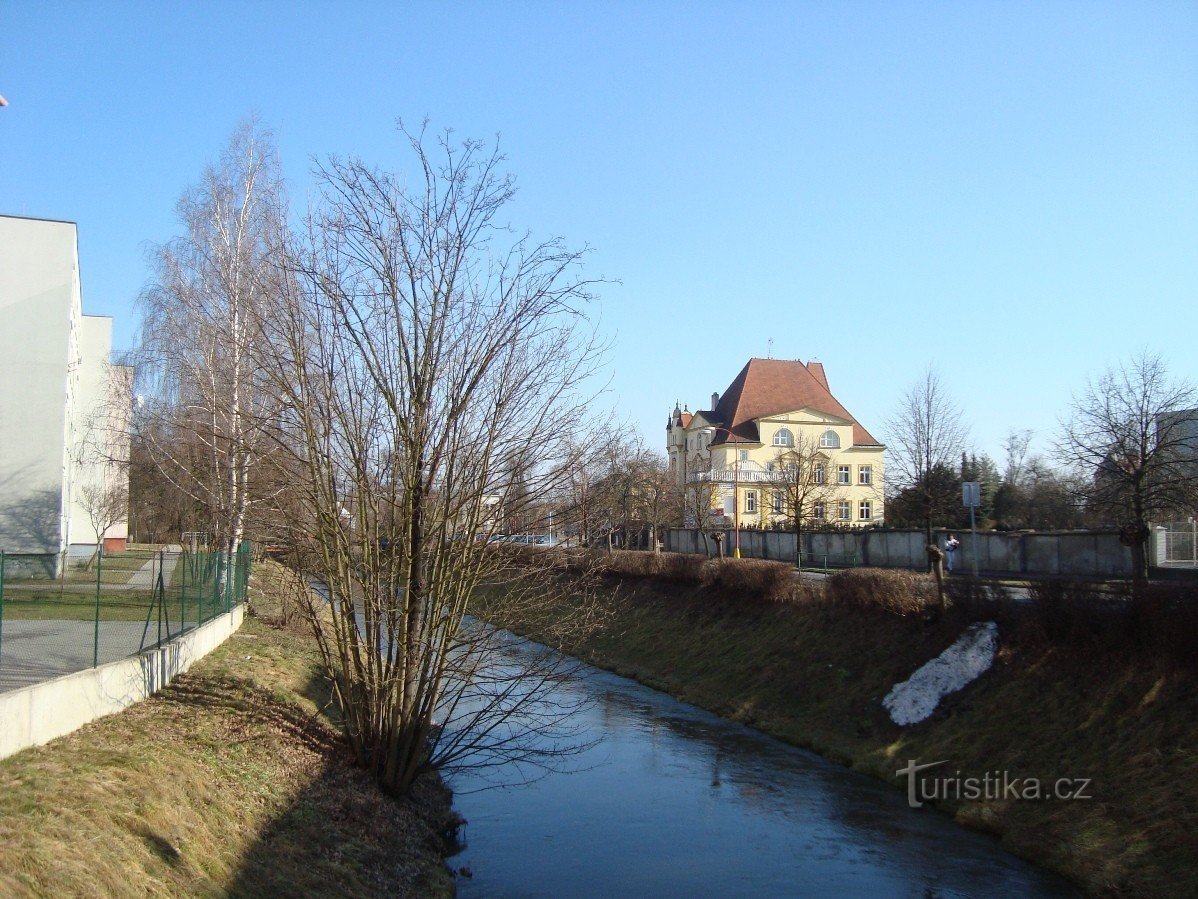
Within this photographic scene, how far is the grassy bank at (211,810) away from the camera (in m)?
7.06

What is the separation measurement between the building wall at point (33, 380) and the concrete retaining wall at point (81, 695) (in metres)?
17.8

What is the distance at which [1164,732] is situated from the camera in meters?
13.8

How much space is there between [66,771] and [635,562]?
29968mm

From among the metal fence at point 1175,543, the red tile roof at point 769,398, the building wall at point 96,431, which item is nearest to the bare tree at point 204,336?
the building wall at point 96,431

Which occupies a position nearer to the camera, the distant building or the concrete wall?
the concrete wall

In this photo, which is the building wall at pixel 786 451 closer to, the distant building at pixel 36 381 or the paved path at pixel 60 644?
the distant building at pixel 36 381

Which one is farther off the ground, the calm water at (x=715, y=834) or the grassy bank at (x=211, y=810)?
the grassy bank at (x=211, y=810)

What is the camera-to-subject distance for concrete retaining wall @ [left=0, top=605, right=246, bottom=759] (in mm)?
8656

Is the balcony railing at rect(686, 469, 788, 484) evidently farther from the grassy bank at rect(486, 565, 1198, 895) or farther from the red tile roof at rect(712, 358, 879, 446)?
the grassy bank at rect(486, 565, 1198, 895)

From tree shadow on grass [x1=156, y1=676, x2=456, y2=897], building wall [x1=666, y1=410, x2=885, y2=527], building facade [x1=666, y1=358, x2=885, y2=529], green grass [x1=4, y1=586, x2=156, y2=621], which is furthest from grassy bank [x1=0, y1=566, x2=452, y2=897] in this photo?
building wall [x1=666, y1=410, x2=885, y2=527]

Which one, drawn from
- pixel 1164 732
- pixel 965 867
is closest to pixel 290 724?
pixel 965 867

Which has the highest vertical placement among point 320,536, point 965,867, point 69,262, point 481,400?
point 69,262

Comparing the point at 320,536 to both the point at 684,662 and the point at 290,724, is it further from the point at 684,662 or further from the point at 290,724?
the point at 684,662

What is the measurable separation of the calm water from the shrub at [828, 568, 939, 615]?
481 centimetres
